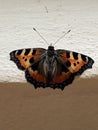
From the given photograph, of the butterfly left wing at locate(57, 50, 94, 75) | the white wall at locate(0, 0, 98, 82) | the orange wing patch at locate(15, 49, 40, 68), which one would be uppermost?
the orange wing patch at locate(15, 49, 40, 68)

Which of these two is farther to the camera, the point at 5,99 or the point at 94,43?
the point at 94,43

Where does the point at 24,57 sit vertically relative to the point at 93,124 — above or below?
above

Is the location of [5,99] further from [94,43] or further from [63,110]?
[94,43]

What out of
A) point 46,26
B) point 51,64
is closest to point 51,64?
point 51,64

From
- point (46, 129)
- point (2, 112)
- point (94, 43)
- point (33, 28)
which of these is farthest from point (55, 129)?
point (33, 28)

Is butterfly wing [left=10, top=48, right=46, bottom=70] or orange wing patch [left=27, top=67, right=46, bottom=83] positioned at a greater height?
butterfly wing [left=10, top=48, right=46, bottom=70]

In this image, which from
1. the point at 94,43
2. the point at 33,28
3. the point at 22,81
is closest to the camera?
Result: the point at 22,81

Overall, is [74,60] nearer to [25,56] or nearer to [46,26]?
[25,56]
